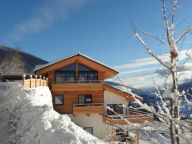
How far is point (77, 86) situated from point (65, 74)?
180cm

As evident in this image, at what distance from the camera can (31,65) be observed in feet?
500

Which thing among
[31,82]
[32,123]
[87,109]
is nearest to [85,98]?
[87,109]

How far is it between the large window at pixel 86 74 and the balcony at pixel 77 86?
2.30 feet

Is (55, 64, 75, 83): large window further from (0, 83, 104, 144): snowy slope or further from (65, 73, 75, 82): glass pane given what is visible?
(0, 83, 104, 144): snowy slope

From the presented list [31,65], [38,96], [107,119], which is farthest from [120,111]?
[31,65]

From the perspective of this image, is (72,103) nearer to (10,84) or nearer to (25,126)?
(10,84)

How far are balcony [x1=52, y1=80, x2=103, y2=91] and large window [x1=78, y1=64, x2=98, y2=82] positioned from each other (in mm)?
701

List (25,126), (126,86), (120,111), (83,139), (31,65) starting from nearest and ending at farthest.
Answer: (126,86) < (83,139) < (25,126) < (120,111) < (31,65)

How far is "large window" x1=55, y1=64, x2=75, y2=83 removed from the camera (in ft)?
107

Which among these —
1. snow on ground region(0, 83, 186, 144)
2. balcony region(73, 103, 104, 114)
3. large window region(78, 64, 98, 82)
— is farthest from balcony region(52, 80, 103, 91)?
snow on ground region(0, 83, 186, 144)

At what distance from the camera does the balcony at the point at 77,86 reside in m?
31.9

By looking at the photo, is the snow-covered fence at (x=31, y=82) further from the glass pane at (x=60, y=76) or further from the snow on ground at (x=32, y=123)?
the glass pane at (x=60, y=76)

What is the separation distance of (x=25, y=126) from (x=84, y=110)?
41.8ft

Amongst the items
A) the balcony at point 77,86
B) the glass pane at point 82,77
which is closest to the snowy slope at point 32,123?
the balcony at point 77,86
